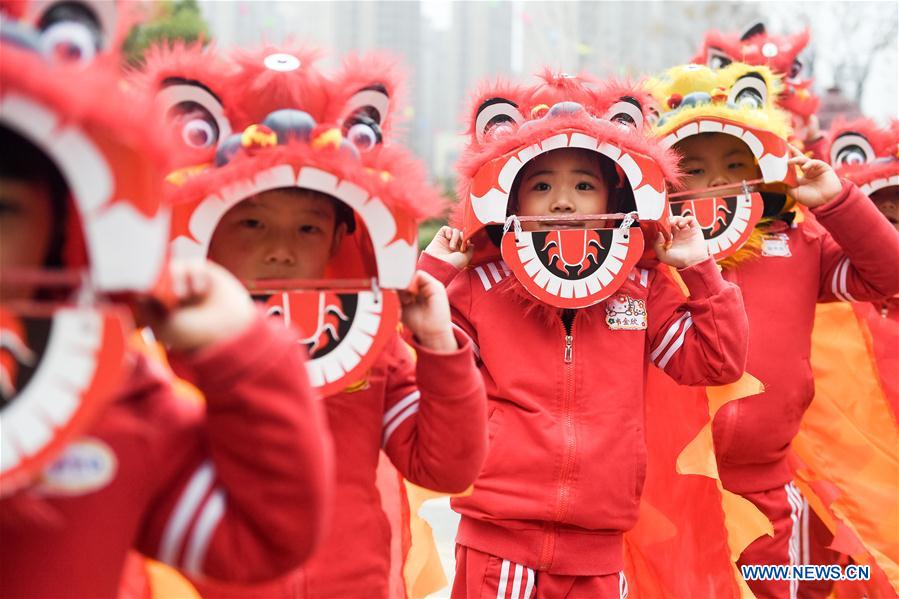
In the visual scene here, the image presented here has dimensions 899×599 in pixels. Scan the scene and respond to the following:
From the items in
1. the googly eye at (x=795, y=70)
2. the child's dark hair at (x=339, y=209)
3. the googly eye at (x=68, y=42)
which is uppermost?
the googly eye at (x=795, y=70)

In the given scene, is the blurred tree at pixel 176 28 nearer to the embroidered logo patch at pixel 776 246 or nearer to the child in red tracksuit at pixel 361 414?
the embroidered logo patch at pixel 776 246

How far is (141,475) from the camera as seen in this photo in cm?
143

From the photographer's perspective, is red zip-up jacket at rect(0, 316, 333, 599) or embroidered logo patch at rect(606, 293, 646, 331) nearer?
red zip-up jacket at rect(0, 316, 333, 599)

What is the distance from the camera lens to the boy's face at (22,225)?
4.26 feet

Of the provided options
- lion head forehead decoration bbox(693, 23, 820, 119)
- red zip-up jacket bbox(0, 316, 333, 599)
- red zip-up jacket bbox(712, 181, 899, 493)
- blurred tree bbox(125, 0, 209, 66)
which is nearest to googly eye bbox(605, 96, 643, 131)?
red zip-up jacket bbox(712, 181, 899, 493)

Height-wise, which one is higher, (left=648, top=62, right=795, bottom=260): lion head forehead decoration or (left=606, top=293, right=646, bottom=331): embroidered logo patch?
(left=648, top=62, right=795, bottom=260): lion head forehead decoration

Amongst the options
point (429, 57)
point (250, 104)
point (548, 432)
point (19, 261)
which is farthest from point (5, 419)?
point (429, 57)

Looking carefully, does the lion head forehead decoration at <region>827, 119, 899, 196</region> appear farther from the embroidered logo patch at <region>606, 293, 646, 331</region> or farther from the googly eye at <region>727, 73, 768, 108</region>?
the embroidered logo patch at <region>606, 293, 646, 331</region>

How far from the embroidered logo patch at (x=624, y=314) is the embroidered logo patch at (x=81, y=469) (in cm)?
175

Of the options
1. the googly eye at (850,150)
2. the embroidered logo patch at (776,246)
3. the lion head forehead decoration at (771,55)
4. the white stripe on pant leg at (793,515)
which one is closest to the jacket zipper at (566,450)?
the embroidered logo patch at (776,246)

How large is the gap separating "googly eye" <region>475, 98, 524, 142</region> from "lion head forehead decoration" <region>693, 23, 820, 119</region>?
223cm

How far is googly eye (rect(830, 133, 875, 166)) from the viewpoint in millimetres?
4266

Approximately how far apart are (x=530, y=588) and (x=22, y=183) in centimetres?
196

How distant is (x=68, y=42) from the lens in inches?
52.5
